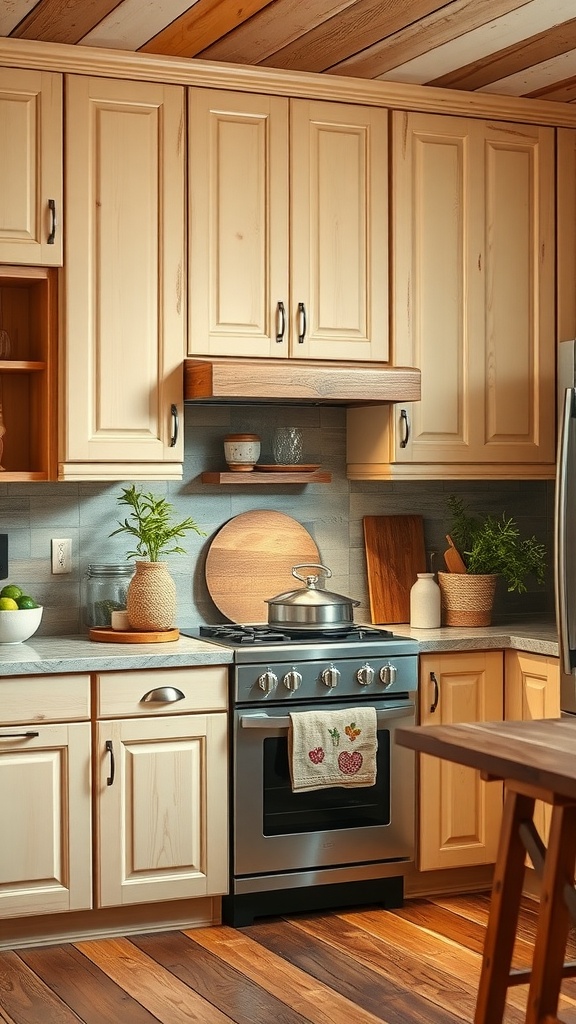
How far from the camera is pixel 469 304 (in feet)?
14.5

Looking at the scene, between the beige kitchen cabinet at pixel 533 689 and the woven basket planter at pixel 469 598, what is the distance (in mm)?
289

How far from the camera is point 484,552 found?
4512 millimetres

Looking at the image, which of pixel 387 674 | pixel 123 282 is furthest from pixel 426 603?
pixel 123 282

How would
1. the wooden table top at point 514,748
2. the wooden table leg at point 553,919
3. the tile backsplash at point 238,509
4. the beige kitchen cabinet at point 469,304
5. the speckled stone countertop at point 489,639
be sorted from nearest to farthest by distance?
the wooden table top at point 514,748 → the wooden table leg at point 553,919 → the speckled stone countertop at point 489,639 → the tile backsplash at point 238,509 → the beige kitchen cabinet at point 469,304

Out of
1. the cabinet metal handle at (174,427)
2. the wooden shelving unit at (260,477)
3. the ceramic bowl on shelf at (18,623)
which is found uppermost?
the cabinet metal handle at (174,427)

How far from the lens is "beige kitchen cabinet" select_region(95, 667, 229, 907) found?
3738 mm

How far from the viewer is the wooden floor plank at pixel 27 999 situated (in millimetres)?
3191

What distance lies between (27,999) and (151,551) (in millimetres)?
1409

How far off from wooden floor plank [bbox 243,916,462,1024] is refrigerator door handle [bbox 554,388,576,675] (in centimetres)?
105

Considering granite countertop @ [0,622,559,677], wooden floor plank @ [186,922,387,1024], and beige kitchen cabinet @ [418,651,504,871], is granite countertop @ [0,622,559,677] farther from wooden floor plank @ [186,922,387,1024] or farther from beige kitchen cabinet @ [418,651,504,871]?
wooden floor plank @ [186,922,387,1024]

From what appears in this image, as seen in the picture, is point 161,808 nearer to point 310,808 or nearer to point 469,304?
point 310,808

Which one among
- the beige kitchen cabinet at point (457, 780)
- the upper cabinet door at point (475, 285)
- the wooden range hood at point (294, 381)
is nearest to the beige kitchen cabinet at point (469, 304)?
the upper cabinet door at point (475, 285)

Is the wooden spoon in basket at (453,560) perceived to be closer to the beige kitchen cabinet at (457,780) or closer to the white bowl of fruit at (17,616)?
the beige kitchen cabinet at (457,780)

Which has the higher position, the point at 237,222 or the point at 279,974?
the point at 237,222
